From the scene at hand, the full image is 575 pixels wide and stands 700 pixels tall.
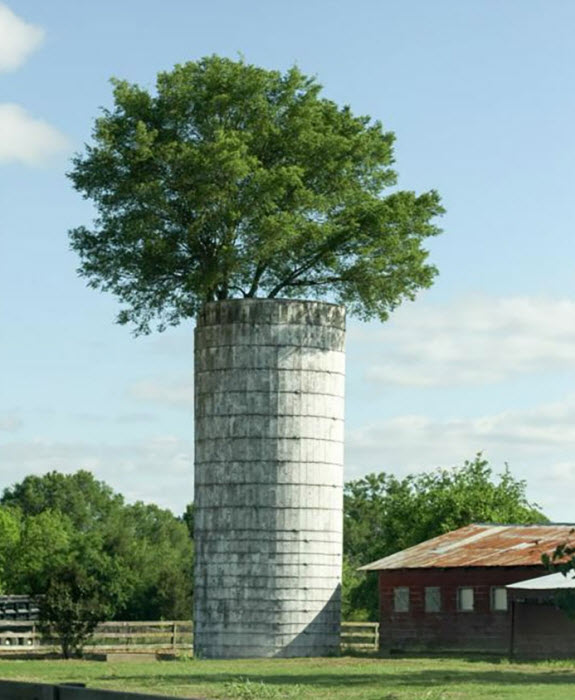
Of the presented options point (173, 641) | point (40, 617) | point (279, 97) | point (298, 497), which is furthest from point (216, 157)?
point (173, 641)

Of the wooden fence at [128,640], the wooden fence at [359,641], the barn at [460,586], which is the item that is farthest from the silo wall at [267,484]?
the wooden fence at [359,641]

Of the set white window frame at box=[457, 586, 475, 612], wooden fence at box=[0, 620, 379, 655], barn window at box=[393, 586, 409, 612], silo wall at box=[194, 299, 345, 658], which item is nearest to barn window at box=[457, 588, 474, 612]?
white window frame at box=[457, 586, 475, 612]

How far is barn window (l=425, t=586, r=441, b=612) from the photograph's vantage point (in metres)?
55.1

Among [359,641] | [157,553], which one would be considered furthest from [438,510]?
[157,553]

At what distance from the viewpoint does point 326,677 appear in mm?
36094

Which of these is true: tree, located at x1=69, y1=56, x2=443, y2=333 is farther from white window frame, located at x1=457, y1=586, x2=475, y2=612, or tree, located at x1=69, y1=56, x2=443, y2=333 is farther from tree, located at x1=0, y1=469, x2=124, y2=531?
tree, located at x1=0, y1=469, x2=124, y2=531

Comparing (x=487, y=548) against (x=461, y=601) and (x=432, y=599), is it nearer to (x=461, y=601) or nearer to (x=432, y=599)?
(x=461, y=601)

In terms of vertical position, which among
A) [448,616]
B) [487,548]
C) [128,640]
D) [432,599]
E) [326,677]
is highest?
[487,548]

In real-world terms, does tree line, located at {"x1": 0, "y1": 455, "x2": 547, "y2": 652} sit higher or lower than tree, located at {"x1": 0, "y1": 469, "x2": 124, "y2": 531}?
lower

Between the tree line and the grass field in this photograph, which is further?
the tree line

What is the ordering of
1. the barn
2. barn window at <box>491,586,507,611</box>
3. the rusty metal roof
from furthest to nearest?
1. barn window at <box>491,586,507,611</box>
2. the barn
3. the rusty metal roof

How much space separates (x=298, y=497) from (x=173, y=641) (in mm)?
13299

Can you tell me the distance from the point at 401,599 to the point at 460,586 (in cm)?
370

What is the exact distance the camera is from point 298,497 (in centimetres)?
4931
